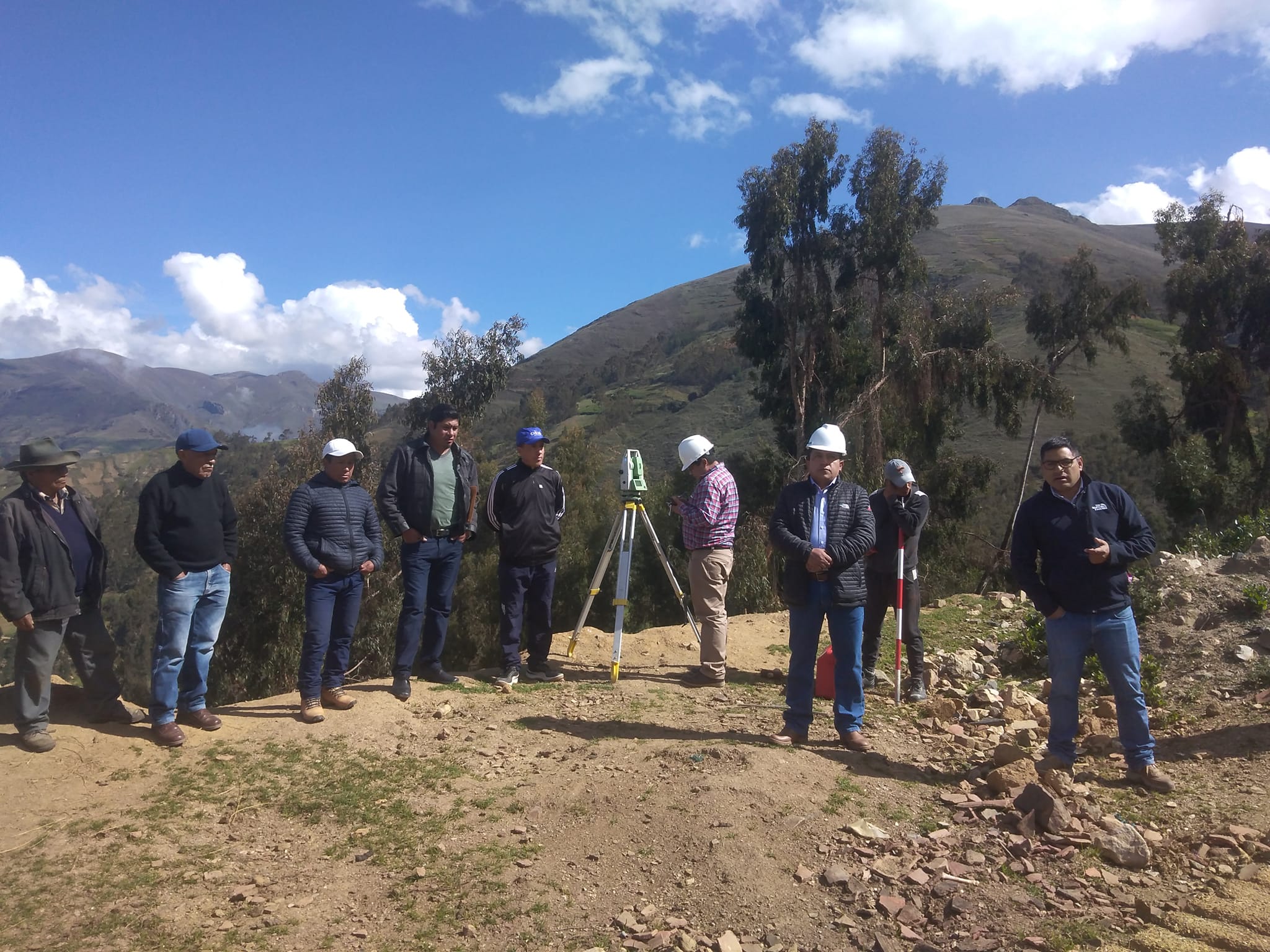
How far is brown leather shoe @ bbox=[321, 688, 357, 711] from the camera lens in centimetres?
560

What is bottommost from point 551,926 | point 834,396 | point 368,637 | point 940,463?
point 368,637

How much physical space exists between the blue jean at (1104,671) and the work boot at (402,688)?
427 cm

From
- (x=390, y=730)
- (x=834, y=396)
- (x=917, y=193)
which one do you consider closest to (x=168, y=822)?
(x=390, y=730)

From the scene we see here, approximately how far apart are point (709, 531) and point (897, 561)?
4.82 feet

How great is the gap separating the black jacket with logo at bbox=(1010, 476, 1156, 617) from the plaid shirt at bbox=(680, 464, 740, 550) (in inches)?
91.4

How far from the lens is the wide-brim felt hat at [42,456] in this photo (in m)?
4.69

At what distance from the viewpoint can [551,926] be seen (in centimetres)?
323

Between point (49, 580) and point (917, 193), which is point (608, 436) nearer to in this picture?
point (917, 193)

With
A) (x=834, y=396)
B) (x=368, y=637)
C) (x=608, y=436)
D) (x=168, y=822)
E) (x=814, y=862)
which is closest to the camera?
(x=814, y=862)

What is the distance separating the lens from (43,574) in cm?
462

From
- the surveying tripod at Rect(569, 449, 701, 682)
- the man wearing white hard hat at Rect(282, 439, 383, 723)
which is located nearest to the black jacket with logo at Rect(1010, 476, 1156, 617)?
the surveying tripod at Rect(569, 449, 701, 682)

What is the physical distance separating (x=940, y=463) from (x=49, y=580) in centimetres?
2408

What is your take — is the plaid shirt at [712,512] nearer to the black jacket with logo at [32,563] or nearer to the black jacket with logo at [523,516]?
the black jacket with logo at [523,516]

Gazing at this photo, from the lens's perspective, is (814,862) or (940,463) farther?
(940,463)
